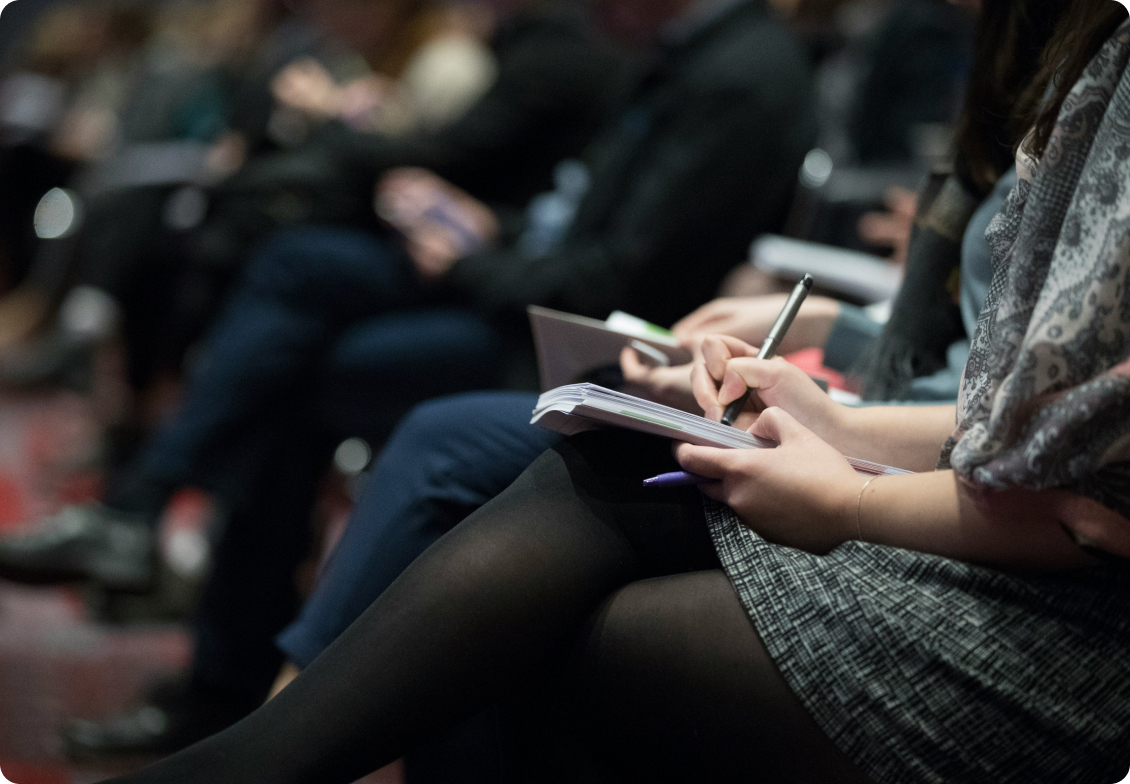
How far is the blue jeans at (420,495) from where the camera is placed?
2.85 feet

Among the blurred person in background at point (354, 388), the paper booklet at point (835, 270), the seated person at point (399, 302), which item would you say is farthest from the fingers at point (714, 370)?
the blurred person in background at point (354, 388)

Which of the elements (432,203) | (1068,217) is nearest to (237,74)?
(432,203)

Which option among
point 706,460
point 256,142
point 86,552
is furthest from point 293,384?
point 706,460

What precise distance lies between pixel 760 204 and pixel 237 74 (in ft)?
6.53

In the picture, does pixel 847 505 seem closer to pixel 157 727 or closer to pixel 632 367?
pixel 632 367

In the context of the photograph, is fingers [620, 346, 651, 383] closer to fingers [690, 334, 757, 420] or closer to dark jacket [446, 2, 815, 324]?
fingers [690, 334, 757, 420]

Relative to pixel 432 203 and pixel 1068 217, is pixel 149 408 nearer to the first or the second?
pixel 432 203

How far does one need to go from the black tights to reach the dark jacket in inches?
35.3

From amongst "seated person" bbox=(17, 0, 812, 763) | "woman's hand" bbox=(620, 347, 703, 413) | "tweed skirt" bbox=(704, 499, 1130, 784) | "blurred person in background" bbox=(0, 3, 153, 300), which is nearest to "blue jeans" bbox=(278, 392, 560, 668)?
"woman's hand" bbox=(620, 347, 703, 413)

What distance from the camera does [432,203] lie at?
1792mm

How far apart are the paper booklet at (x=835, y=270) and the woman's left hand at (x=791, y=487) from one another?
0.71 metres

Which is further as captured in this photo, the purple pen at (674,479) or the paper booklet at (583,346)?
the paper booklet at (583,346)

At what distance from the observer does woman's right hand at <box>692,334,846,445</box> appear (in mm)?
746

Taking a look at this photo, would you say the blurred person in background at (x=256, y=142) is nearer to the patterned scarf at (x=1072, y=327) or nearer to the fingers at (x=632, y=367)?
the fingers at (x=632, y=367)
